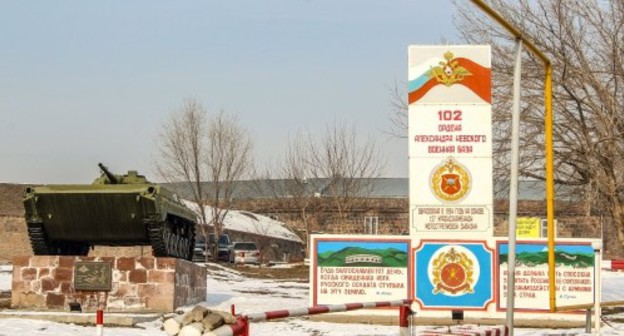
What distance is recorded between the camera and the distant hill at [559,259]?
20.0 m

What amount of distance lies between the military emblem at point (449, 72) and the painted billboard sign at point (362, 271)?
3130 mm

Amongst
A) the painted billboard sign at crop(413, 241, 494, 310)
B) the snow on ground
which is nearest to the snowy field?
the painted billboard sign at crop(413, 241, 494, 310)

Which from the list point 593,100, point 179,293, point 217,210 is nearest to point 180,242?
point 179,293

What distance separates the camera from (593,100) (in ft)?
85.5

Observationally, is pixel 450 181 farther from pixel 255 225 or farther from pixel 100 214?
pixel 255 225

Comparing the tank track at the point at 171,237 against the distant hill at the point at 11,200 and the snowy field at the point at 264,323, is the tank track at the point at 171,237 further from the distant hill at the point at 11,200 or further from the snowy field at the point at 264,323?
the distant hill at the point at 11,200

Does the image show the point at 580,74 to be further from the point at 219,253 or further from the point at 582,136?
the point at 219,253

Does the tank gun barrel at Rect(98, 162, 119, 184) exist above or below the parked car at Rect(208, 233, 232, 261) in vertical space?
above

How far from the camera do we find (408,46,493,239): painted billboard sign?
20094 millimetres

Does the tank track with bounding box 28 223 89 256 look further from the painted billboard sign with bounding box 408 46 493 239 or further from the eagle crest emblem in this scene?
the eagle crest emblem

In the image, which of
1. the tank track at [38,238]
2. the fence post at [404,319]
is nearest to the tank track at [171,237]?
the tank track at [38,238]

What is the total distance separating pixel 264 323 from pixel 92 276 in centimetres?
351

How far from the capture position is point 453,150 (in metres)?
20.2

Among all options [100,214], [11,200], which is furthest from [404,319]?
[11,200]
